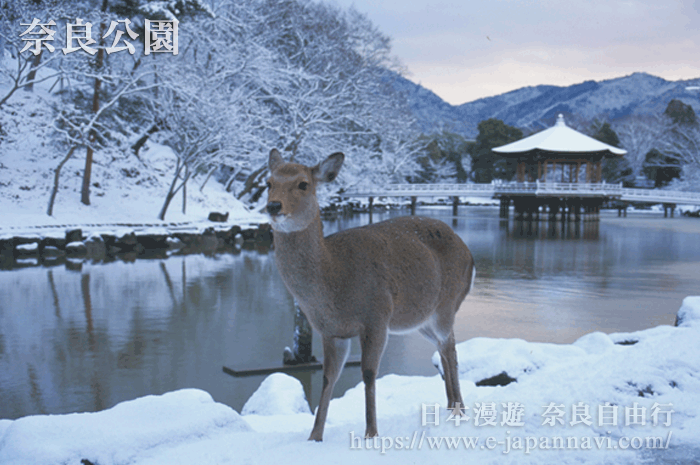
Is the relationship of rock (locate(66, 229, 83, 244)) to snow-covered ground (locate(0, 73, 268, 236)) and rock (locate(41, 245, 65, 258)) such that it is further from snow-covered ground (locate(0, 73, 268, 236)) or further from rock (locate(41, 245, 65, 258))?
snow-covered ground (locate(0, 73, 268, 236))

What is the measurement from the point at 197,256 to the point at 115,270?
13.3 ft

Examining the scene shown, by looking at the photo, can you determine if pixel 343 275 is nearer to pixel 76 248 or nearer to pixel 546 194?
pixel 76 248

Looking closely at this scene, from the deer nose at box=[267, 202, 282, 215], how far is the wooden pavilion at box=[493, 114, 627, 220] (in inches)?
1595

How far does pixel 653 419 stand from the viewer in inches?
156

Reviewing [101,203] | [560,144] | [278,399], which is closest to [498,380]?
[278,399]

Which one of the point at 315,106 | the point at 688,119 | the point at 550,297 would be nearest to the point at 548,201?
the point at 315,106

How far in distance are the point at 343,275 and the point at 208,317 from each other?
28.3 ft

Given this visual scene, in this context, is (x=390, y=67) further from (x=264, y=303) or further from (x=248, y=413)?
(x=248, y=413)

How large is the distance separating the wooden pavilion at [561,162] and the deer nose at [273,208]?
40510 millimetres

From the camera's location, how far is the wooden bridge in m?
41.5

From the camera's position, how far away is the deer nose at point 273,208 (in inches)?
120

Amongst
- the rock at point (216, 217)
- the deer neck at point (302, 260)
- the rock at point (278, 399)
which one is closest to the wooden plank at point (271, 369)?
the rock at point (278, 399)

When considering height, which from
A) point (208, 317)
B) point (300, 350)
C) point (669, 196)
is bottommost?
point (208, 317)

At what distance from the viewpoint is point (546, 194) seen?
135 feet
